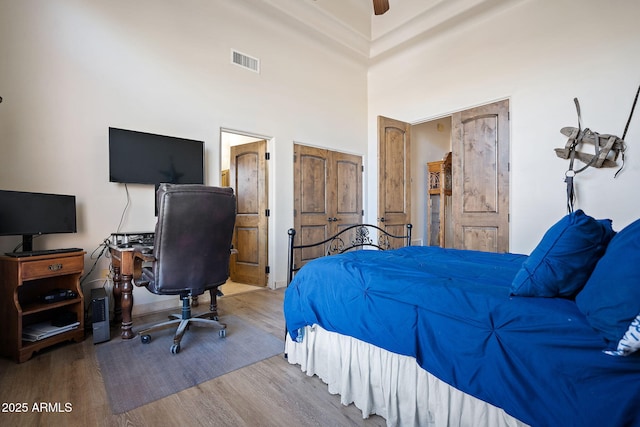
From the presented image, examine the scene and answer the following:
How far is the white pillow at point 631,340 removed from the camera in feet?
2.46

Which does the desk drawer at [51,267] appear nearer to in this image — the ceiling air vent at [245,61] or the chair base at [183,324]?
the chair base at [183,324]

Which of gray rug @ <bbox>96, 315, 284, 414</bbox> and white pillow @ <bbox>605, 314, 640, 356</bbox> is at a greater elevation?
white pillow @ <bbox>605, 314, 640, 356</bbox>

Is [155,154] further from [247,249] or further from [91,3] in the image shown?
[247,249]

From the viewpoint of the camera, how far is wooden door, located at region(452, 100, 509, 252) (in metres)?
3.79

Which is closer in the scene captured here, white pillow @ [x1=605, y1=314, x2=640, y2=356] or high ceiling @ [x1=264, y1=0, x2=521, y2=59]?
white pillow @ [x1=605, y1=314, x2=640, y2=356]

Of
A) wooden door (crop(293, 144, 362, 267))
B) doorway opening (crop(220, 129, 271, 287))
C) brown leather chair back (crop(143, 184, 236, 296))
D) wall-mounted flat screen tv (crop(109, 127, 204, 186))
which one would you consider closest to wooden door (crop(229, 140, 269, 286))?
doorway opening (crop(220, 129, 271, 287))

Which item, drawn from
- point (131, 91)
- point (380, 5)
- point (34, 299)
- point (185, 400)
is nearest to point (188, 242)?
point (185, 400)

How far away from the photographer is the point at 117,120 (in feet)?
9.68

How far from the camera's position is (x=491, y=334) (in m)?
1.05

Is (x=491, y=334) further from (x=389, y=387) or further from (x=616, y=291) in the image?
(x=389, y=387)

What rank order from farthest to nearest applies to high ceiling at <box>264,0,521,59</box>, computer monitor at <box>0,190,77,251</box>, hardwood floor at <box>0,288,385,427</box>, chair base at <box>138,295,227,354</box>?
high ceiling at <box>264,0,521,59</box> → chair base at <box>138,295,227,354</box> → computer monitor at <box>0,190,77,251</box> → hardwood floor at <box>0,288,385,427</box>

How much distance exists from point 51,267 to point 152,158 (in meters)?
1.36

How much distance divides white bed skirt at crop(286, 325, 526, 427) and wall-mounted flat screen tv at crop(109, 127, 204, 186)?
2.36 meters

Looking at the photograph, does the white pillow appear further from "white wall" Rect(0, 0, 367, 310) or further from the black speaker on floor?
"white wall" Rect(0, 0, 367, 310)
